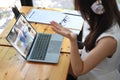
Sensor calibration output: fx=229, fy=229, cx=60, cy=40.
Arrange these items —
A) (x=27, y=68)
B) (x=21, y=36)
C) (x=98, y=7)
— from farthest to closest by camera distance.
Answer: (x=21, y=36) → (x=27, y=68) → (x=98, y=7)

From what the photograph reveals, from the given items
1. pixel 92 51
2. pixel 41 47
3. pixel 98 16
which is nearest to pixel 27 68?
pixel 41 47

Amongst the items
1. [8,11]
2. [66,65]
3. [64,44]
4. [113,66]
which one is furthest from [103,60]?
[8,11]

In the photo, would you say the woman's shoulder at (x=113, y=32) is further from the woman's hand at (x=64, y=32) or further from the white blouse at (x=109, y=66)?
the woman's hand at (x=64, y=32)

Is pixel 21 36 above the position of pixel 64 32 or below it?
below

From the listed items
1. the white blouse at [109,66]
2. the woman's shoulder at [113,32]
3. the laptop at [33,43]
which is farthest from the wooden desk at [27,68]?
the woman's shoulder at [113,32]

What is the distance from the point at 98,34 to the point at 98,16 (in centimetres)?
9

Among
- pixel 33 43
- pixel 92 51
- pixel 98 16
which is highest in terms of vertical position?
pixel 98 16

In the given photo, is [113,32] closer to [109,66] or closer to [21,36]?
[109,66]

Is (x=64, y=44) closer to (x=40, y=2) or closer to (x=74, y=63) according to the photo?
(x=74, y=63)

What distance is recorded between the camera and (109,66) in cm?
129

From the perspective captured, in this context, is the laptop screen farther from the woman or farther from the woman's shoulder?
the woman's shoulder

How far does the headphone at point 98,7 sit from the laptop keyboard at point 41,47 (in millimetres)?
401

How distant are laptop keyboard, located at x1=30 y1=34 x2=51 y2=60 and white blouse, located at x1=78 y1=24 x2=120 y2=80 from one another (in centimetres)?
24

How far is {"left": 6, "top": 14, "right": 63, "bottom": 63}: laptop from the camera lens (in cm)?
129
